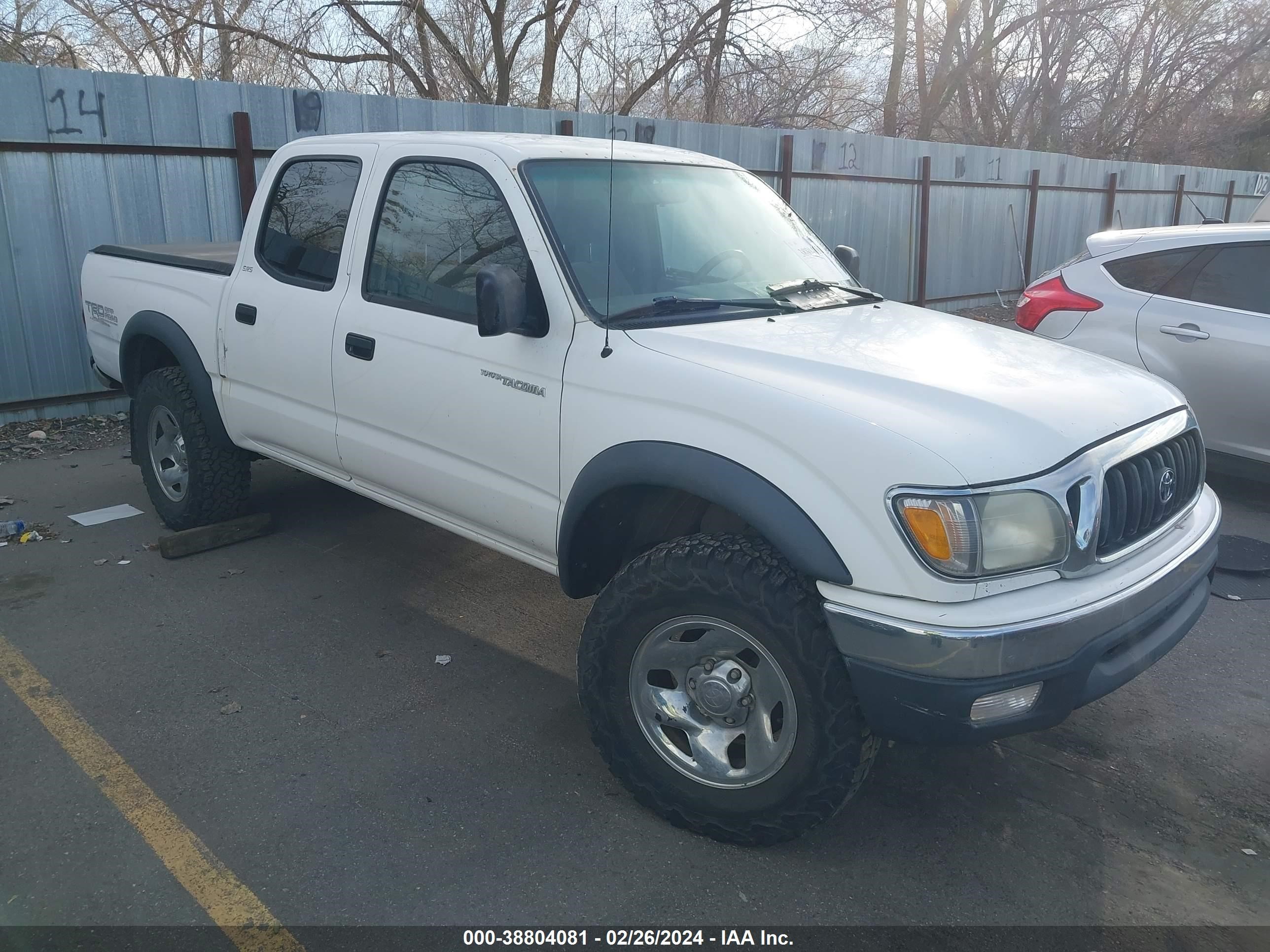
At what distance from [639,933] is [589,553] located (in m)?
1.19

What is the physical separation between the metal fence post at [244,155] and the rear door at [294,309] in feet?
12.7

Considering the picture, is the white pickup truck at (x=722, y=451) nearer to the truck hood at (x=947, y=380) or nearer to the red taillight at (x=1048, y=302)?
the truck hood at (x=947, y=380)

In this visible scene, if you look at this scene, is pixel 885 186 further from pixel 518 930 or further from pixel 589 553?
pixel 518 930

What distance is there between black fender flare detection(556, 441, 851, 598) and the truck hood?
208mm

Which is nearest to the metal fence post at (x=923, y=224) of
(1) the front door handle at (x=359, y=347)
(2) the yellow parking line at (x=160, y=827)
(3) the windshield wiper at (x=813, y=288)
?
(3) the windshield wiper at (x=813, y=288)

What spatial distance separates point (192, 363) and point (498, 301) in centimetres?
258

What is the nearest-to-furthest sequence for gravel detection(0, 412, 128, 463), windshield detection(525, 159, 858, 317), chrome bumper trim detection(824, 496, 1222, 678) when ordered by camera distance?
1. chrome bumper trim detection(824, 496, 1222, 678)
2. windshield detection(525, 159, 858, 317)
3. gravel detection(0, 412, 128, 463)

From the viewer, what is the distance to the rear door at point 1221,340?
225 inches

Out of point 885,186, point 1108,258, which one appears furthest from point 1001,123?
point 1108,258

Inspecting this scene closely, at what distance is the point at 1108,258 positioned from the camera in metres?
6.50

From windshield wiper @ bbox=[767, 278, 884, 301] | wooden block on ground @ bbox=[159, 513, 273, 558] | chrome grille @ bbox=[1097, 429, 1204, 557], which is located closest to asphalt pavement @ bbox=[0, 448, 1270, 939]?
wooden block on ground @ bbox=[159, 513, 273, 558]

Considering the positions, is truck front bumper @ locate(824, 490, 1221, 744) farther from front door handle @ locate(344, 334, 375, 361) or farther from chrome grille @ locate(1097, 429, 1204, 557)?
front door handle @ locate(344, 334, 375, 361)

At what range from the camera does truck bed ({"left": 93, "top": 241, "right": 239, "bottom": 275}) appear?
5.07 meters

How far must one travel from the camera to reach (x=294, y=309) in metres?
4.39
